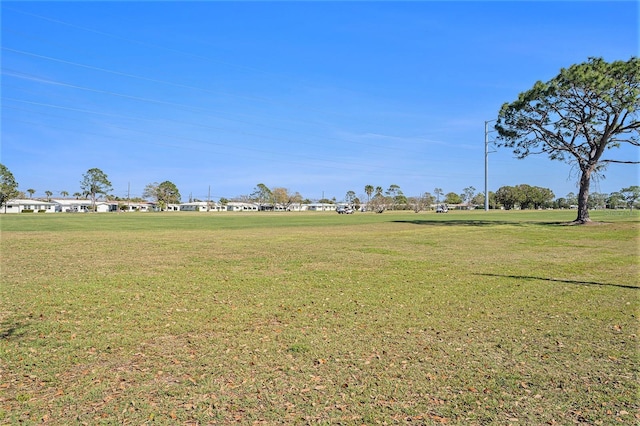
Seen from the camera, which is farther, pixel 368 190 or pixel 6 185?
pixel 368 190

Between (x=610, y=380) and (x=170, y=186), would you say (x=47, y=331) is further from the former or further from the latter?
(x=170, y=186)

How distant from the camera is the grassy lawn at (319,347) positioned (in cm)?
438

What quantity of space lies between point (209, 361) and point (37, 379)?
2.06m

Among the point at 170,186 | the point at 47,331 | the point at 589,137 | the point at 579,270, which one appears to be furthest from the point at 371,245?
the point at 170,186

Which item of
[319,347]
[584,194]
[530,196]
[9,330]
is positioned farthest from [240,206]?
[319,347]

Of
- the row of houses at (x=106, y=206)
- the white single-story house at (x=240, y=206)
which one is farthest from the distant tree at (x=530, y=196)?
the white single-story house at (x=240, y=206)

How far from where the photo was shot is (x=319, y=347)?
6207mm

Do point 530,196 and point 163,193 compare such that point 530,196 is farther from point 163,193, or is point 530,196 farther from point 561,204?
point 163,193

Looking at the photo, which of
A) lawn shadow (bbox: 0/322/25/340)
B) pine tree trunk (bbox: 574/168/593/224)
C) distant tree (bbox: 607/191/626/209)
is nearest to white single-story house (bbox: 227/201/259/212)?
distant tree (bbox: 607/191/626/209)

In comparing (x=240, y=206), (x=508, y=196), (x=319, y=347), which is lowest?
(x=319, y=347)

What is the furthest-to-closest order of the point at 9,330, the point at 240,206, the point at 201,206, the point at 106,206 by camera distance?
the point at 240,206, the point at 201,206, the point at 106,206, the point at 9,330

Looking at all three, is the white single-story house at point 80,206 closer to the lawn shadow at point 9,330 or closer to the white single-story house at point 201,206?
the white single-story house at point 201,206

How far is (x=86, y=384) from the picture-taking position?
195 inches

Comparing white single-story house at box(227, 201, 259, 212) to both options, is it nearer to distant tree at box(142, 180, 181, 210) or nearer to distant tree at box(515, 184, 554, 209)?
distant tree at box(142, 180, 181, 210)
